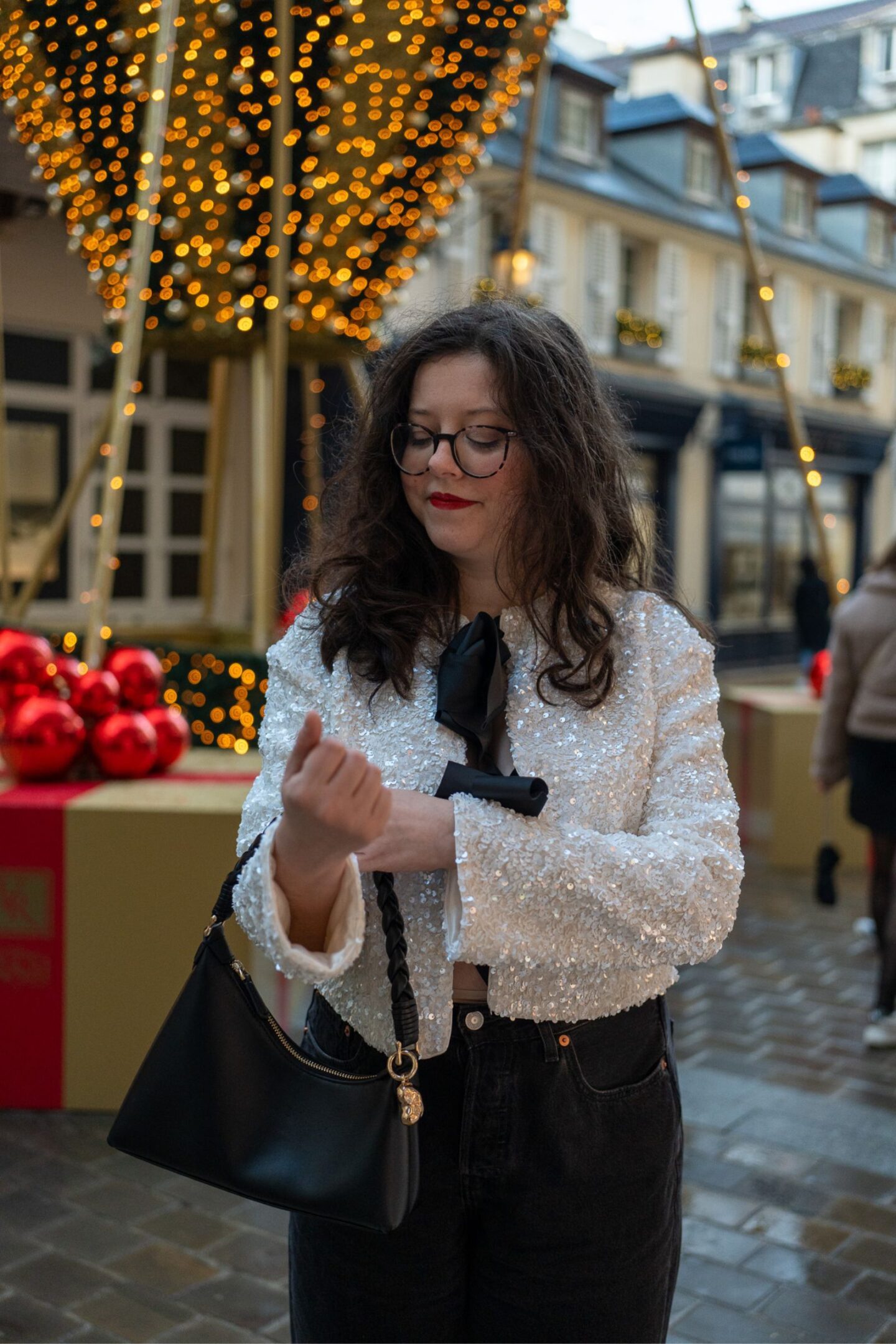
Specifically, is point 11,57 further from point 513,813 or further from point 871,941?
point 871,941

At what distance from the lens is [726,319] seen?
20.4 m

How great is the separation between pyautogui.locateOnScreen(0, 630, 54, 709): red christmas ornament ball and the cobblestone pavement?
1.35 meters

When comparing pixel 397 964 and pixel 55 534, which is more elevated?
pixel 55 534

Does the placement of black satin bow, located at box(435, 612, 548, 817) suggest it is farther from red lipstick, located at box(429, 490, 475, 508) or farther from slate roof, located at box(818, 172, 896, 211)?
slate roof, located at box(818, 172, 896, 211)

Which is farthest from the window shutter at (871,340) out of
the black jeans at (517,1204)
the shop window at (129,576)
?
the black jeans at (517,1204)

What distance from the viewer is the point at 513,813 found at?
1587mm

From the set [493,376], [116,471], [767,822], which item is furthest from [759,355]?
[493,376]

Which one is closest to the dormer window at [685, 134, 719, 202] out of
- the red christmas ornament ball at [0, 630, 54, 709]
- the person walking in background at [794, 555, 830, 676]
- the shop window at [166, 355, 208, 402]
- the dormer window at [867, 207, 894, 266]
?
the dormer window at [867, 207, 894, 266]

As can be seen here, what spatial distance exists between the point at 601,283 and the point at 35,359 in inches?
374

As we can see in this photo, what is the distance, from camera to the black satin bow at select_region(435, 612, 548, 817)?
165cm

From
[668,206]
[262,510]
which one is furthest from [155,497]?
[668,206]

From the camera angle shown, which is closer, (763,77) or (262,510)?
(262,510)

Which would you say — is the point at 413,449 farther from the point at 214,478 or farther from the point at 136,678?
the point at 214,478

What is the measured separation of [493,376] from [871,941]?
199 inches
